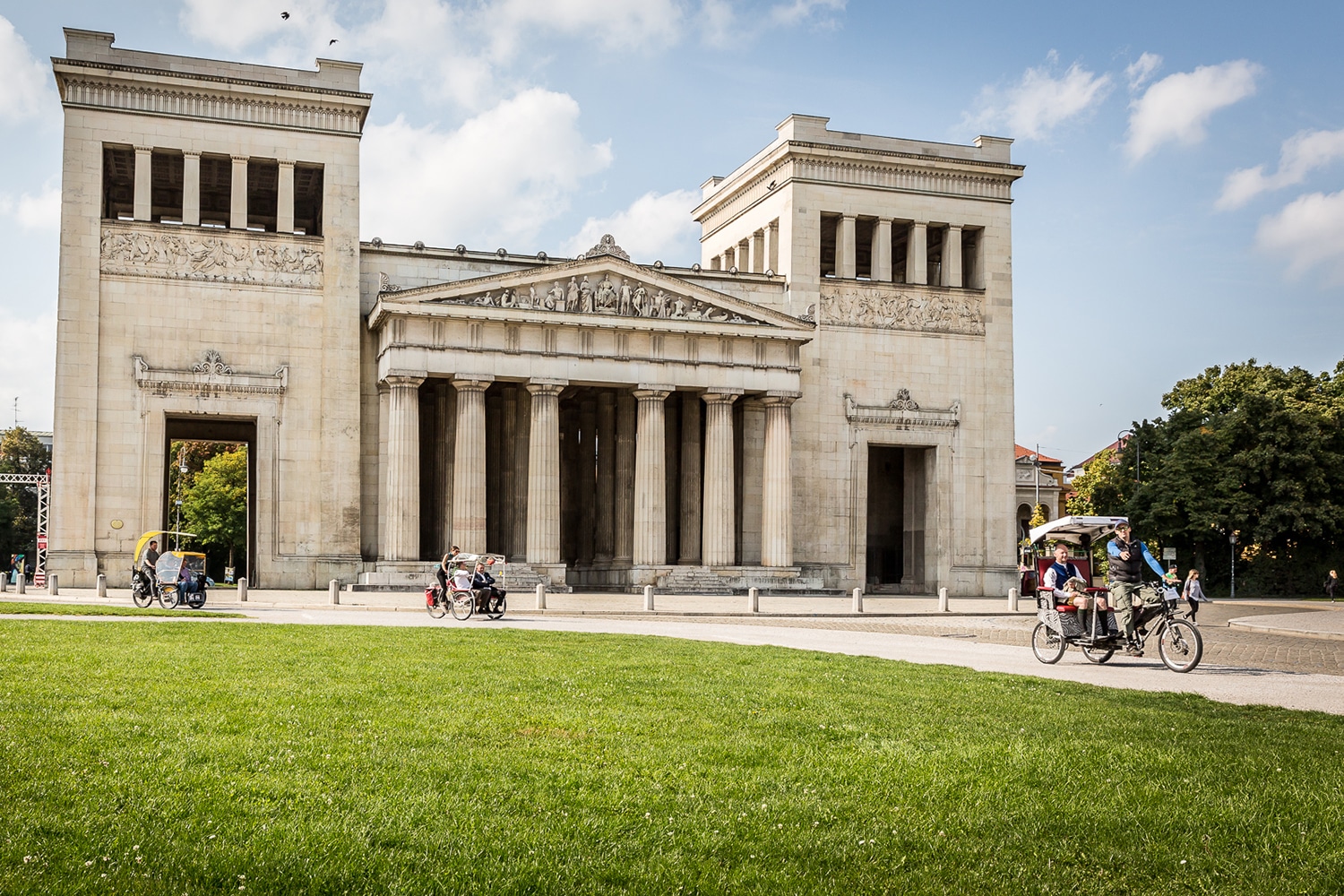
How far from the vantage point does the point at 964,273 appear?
7250cm

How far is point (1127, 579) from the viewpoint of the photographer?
76.7 ft

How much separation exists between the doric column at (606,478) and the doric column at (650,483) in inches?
187

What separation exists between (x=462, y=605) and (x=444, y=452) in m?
24.7

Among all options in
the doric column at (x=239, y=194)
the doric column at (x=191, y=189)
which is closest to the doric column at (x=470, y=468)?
the doric column at (x=239, y=194)

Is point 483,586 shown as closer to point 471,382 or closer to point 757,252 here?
point 471,382

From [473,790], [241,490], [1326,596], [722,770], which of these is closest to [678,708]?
[722,770]

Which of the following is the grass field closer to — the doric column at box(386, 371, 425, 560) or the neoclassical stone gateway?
the doric column at box(386, 371, 425, 560)

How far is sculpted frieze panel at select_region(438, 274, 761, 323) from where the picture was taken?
58062 millimetres

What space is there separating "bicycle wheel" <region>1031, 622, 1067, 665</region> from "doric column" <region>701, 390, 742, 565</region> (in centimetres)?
3608

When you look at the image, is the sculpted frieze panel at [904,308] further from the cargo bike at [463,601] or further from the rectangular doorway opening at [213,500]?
the rectangular doorway opening at [213,500]

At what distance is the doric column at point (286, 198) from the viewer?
192ft

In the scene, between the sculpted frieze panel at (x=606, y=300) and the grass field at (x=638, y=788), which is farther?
the sculpted frieze panel at (x=606, y=300)

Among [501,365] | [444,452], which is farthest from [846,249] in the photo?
[444,452]

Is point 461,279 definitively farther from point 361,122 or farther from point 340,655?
point 340,655
